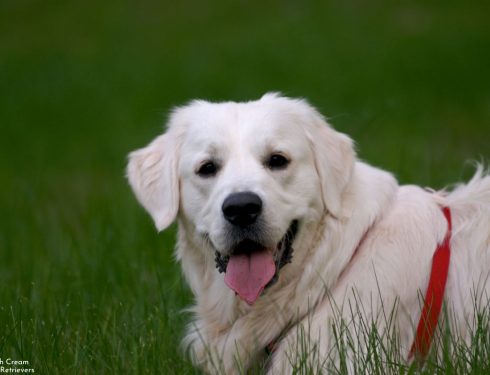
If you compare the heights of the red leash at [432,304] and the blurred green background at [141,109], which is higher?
the red leash at [432,304]

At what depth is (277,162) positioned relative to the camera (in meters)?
4.15

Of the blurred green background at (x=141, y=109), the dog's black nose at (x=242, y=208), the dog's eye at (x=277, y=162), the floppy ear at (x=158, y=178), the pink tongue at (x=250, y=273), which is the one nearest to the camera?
the dog's black nose at (x=242, y=208)

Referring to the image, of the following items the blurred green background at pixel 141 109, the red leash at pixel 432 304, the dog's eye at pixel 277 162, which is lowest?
the blurred green background at pixel 141 109

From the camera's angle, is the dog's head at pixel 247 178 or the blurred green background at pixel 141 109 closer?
the dog's head at pixel 247 178

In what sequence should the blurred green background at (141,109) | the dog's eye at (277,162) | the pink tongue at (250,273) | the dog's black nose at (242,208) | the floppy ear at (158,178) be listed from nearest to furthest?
the dog's black nose at (242,208) → the pink tongue at (250,273) → the dog's eye at (277,162) → the floppy ear at (158,178) → the blurred green background at (141,109)

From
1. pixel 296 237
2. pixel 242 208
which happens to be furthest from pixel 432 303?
pixel 242 208

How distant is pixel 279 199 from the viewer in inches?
157

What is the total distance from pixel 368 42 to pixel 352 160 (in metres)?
11.6

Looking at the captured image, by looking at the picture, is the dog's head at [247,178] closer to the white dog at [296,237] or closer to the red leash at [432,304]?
the white dog at [296,237]

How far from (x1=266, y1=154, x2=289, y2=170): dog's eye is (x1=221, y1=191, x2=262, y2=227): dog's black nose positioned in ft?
0.98

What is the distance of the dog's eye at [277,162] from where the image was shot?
4.13 m

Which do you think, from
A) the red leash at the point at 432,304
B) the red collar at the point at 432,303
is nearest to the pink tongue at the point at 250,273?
the red collar at the point at 432,303

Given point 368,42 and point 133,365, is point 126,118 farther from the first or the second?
point 133,365

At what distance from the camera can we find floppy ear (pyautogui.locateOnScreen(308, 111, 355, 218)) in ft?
13.6
